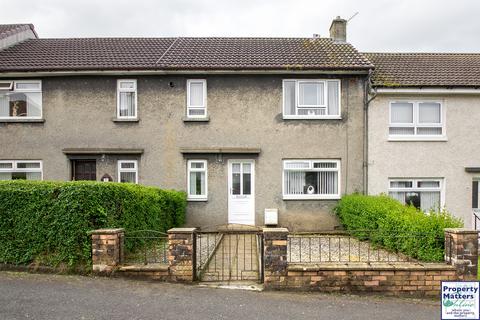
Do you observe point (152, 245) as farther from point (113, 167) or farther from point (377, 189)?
point (377, 189)

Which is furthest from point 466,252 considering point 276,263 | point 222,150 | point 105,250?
point 222,150

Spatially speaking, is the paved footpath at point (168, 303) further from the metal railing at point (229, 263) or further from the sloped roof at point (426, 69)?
the sloped roof at point (426, 69)

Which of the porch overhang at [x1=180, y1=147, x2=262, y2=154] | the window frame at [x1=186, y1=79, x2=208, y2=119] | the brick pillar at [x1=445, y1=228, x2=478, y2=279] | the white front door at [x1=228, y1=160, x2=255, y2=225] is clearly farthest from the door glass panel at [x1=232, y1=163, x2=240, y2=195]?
the brick pillar at [x1=445, y1=228, x2=478, y2=279]

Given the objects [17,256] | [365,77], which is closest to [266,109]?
[365,77]

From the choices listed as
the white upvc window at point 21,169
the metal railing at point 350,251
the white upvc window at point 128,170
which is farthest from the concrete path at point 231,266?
the white upvc window at point 21,169

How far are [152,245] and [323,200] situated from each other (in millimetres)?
6273

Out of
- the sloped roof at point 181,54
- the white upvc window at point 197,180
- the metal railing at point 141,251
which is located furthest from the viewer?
the white upvc window at point 197,180

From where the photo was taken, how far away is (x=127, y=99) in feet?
40.8

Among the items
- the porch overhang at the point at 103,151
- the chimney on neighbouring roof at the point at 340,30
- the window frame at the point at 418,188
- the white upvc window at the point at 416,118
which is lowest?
the window frame at the point at 418,188

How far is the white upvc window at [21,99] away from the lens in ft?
40.6

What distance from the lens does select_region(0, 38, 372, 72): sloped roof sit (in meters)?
12.0

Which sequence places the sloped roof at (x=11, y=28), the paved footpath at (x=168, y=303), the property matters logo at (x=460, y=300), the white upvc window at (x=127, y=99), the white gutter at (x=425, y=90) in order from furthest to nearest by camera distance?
the sloped roof at (x=11, y=28) < the white upvc window at (x=127, y=99) < the white gutter at (x=425, y=90) < the paved footpath at (x=168, y=303) < the property matters logo at (x=460, y=300)

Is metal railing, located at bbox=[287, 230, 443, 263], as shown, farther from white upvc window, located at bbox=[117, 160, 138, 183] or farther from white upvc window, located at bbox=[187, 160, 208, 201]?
white upvc window, located at bbox=[117, 160, 138, 183]

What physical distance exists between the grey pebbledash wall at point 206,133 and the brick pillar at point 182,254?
234 inches
